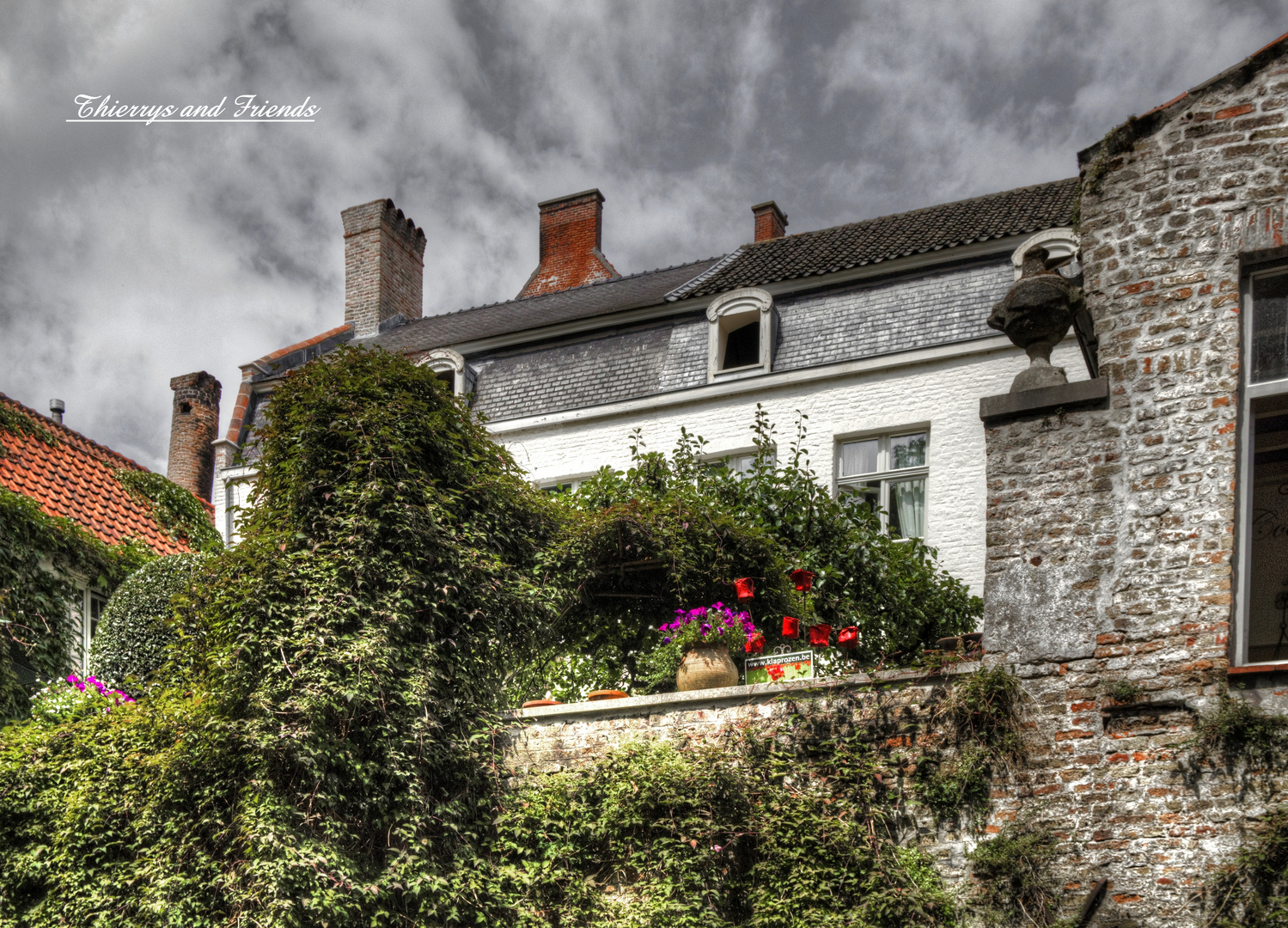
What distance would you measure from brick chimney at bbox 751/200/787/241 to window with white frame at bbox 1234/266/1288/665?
13.6 m

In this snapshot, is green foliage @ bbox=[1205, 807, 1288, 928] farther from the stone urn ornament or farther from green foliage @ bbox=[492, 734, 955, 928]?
the stone urn ornament

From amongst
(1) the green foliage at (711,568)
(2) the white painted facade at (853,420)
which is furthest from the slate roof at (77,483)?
(1) the green foliage at (711,568)

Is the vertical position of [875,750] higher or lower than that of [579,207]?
lower

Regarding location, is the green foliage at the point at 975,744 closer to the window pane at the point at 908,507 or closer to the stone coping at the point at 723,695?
the stone coping at the point at 723,695

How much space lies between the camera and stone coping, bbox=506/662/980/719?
7289mm

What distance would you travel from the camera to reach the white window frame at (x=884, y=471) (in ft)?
48.2

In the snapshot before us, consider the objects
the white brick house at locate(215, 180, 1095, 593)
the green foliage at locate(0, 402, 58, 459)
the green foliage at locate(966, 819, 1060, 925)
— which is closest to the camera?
the green foliage at locate(966, 819, 1060, 925)

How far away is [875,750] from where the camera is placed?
7305 mm

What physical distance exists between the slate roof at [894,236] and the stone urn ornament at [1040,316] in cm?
787

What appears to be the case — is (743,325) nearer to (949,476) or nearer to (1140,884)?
(949,476)

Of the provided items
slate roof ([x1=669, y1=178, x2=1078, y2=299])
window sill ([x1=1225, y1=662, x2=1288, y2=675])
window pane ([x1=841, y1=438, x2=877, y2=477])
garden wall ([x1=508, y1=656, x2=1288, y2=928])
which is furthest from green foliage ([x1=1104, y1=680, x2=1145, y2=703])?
slate roof ([x1=669, y1=178, x2=1078, y2=299])

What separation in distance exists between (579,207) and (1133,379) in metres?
17.3

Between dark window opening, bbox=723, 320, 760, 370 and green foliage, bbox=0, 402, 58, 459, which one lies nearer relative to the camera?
green foliage, bbox=0, 402, 58, 459

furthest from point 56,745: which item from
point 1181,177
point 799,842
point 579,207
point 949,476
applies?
point 579,207
